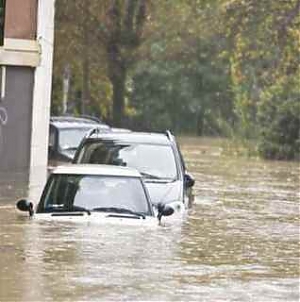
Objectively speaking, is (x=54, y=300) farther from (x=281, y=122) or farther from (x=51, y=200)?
(x=281, y=122)

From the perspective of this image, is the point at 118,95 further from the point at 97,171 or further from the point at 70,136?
the point at 97,171

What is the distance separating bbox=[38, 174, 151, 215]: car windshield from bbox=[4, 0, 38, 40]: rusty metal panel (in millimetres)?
15455

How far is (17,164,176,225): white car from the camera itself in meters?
17.3

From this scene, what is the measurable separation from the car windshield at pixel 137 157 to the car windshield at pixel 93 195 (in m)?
4.69

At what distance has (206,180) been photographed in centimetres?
3694

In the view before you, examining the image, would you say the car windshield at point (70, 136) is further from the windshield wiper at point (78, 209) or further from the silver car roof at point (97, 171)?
the windshield wiper at point (78, 209)

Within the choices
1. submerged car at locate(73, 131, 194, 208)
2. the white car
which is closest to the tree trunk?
submerged car at locate(73, 131, 194, 208)

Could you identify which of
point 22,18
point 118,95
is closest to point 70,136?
point 22,18

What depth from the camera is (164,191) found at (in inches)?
853

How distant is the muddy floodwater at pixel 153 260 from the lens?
1346 centimetres

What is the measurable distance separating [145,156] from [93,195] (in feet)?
18.9

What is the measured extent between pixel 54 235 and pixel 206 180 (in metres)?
20.2

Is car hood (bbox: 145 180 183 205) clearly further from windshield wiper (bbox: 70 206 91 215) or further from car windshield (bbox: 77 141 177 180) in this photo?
windshield wiper (bbox: 70 206 91 215)

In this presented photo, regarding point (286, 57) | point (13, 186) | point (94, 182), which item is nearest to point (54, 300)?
point (94, 182)
